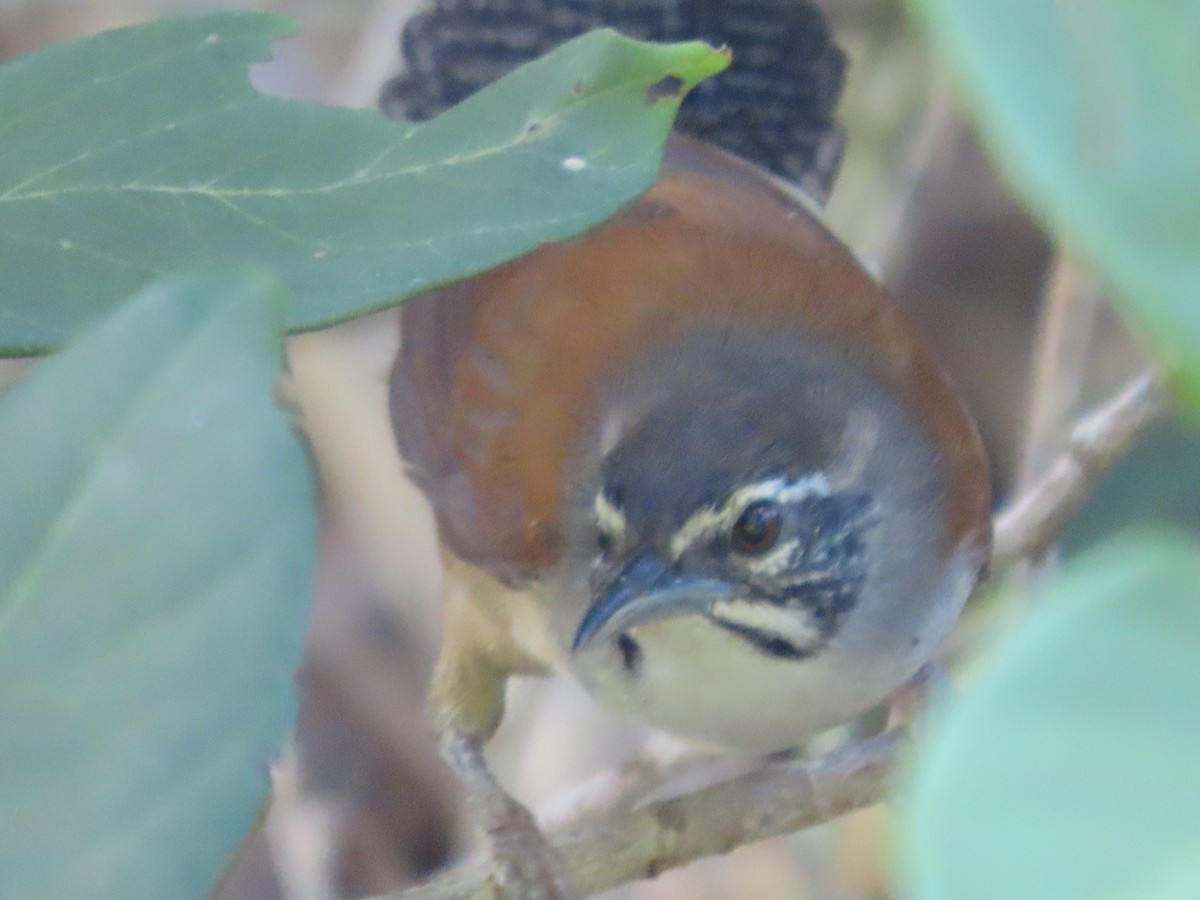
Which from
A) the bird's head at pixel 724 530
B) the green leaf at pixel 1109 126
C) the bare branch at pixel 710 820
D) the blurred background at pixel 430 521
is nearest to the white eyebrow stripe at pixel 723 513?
the bird's head at pixel 724 530

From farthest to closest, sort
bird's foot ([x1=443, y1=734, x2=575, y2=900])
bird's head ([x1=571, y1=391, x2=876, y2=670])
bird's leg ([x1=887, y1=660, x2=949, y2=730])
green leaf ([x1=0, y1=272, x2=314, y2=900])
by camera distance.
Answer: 1. bird's leg ([x1=887, y1=660, x2=949, y2=730])
2. bird's foot ([x1=443, y1=734, x2=575, y2=900])
3. bird's head ([x1=571, y1=391, x2=876, y2=670])
4. green leaf ([x1=0, y1=272, x2=314, y2=900])

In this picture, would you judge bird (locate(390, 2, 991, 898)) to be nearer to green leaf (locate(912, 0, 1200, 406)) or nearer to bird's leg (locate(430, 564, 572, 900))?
bird's leg (locate(430, 564, 572, 900))

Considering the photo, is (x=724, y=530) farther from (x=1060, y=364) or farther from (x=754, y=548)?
(x=1060, y=364)

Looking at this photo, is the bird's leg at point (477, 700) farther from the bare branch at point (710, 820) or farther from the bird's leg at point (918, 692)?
the bird's leg at point (918, 692)

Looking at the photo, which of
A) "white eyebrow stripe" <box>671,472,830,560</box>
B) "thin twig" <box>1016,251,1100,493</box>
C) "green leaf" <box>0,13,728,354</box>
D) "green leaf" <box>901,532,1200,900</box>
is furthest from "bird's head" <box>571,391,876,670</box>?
"green leaf" <box>901,532,1200,900</box>

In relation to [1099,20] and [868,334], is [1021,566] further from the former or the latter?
[1099,20]

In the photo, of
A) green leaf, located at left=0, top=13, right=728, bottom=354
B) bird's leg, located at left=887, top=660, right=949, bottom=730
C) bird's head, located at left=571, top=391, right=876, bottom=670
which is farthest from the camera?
bird's leg, located at left=887, top=660, right=949, bottom=730
